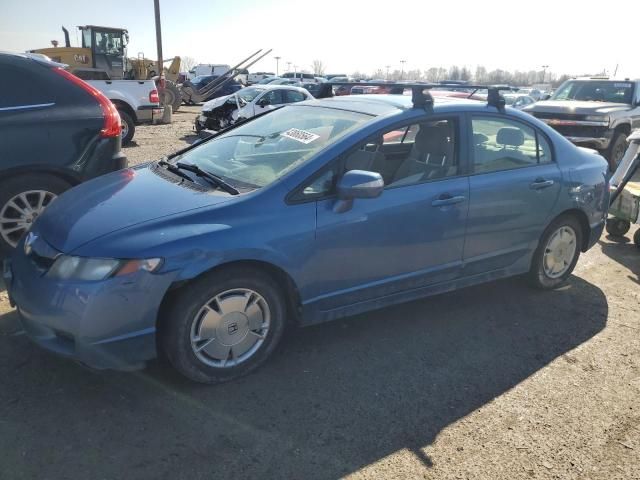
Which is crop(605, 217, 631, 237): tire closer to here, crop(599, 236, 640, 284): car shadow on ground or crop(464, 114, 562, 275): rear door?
crop(599, 236, 640, 284): car shadow on ground

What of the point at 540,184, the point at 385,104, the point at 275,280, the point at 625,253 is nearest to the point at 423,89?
the point at 385,104

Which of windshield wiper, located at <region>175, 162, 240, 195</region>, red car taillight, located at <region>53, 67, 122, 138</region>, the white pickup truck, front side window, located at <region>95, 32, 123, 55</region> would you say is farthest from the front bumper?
front side window, located at <region>95, 32, 123, 55</region>

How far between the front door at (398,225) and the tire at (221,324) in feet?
1.02

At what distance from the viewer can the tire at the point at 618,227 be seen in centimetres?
615

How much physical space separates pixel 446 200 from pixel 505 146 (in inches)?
33.1

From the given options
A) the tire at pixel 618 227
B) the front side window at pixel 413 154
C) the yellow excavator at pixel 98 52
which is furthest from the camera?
the yellow excavator at pixel 98 52

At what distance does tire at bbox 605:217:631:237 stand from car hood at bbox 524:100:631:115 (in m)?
4.96

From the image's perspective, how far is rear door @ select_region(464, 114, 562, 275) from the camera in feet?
12.5

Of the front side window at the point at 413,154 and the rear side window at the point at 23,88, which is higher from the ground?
the rear side window at the point at 23,88

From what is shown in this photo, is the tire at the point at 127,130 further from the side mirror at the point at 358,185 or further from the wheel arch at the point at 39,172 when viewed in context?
the side mirror at the point at 358,185

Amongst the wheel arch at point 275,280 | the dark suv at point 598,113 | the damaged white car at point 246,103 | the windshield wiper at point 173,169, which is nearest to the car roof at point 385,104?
the windshield wiper at point 173,169

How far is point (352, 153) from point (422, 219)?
2.20 feet

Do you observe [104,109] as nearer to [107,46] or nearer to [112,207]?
[112,207]

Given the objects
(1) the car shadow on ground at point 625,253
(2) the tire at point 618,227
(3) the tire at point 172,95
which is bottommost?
(1) the car shadow on ground at point 625,253
